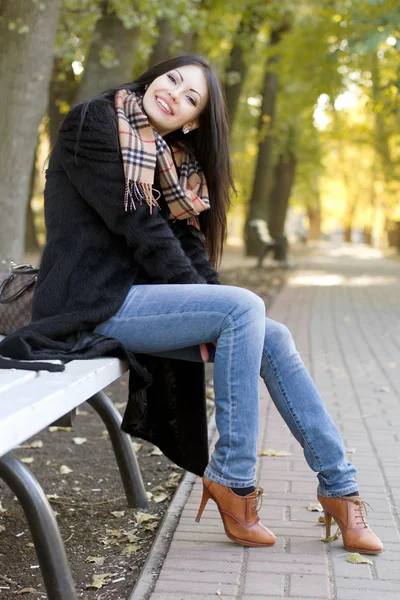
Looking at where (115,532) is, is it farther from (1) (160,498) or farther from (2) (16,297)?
(2) (16,297)

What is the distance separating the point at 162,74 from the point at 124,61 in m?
7.19

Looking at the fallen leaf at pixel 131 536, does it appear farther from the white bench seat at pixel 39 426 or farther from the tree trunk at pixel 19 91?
the tree trunk at pixel 19 91

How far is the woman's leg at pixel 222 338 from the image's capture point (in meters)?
3.29

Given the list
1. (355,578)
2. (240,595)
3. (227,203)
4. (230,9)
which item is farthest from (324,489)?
(230,9)

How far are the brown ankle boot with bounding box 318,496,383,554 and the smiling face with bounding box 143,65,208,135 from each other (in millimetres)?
1618

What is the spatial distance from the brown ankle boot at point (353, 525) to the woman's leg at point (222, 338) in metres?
0.35

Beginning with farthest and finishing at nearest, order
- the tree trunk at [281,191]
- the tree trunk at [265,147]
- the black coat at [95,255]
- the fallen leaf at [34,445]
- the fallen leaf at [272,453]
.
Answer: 1. the tree trunk at [281,191]
2. the tree trunk at [265,147]
3. the fallen leaf at [34,445]
4. the fallen leaf at [272,453]
5. the black coat at [95,255]

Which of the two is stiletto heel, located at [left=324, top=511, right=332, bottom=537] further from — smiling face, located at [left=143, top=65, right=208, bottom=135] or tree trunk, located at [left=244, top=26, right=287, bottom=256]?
tree trunk, located at [left=244, top=26, right=287, bottom=256]

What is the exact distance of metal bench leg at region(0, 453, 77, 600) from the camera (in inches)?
99.6

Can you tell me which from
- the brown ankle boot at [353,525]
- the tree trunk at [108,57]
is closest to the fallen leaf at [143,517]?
the brown ankle boot at [353,525]

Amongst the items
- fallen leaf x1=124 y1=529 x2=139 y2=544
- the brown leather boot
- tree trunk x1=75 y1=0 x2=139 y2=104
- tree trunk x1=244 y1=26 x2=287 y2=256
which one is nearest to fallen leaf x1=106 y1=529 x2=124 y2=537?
fallen leaf x1=124 y1=529 x2=139 y2=544

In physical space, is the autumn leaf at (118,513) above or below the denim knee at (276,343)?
below

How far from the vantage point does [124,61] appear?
1066 cm

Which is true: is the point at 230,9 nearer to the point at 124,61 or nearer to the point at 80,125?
the point at 124,61
